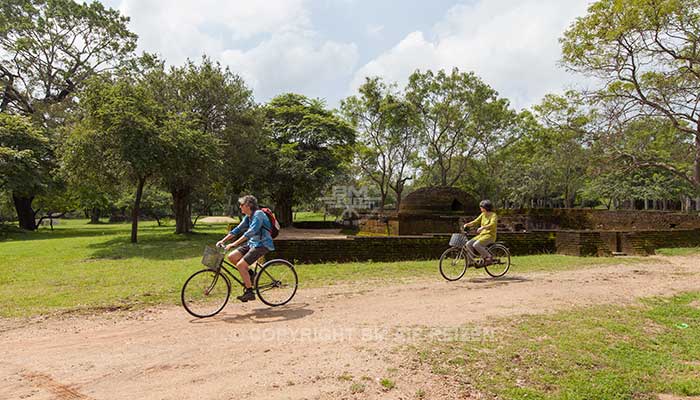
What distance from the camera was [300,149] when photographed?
92.8ft

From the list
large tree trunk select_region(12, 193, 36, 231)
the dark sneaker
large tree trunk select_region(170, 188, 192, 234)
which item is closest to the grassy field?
the dark sneaker

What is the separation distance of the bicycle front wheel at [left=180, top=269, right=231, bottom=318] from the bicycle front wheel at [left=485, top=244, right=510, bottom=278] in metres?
5.25

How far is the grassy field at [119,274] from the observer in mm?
6695

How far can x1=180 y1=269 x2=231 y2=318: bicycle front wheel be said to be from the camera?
5.56 m

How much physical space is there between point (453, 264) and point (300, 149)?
70.2ft

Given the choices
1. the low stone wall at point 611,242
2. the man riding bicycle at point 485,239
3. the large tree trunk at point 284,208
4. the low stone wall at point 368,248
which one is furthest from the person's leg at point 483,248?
the large tree trunk at point 284,208

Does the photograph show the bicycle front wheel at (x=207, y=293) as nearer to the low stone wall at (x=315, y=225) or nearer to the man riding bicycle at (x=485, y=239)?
the man riding bicycle at (x=485, y=239)

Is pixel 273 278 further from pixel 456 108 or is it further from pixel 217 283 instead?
pixel 456 108

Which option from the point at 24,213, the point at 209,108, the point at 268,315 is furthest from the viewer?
the point at 24,213

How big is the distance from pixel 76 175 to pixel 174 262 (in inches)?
320

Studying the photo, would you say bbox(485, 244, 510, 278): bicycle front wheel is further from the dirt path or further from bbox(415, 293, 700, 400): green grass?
bbox(415, 293, 700, 400): green grass

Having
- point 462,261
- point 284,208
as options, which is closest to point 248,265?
point 462,261

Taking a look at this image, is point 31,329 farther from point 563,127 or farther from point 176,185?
point 563,127

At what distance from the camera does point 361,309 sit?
5828mm
